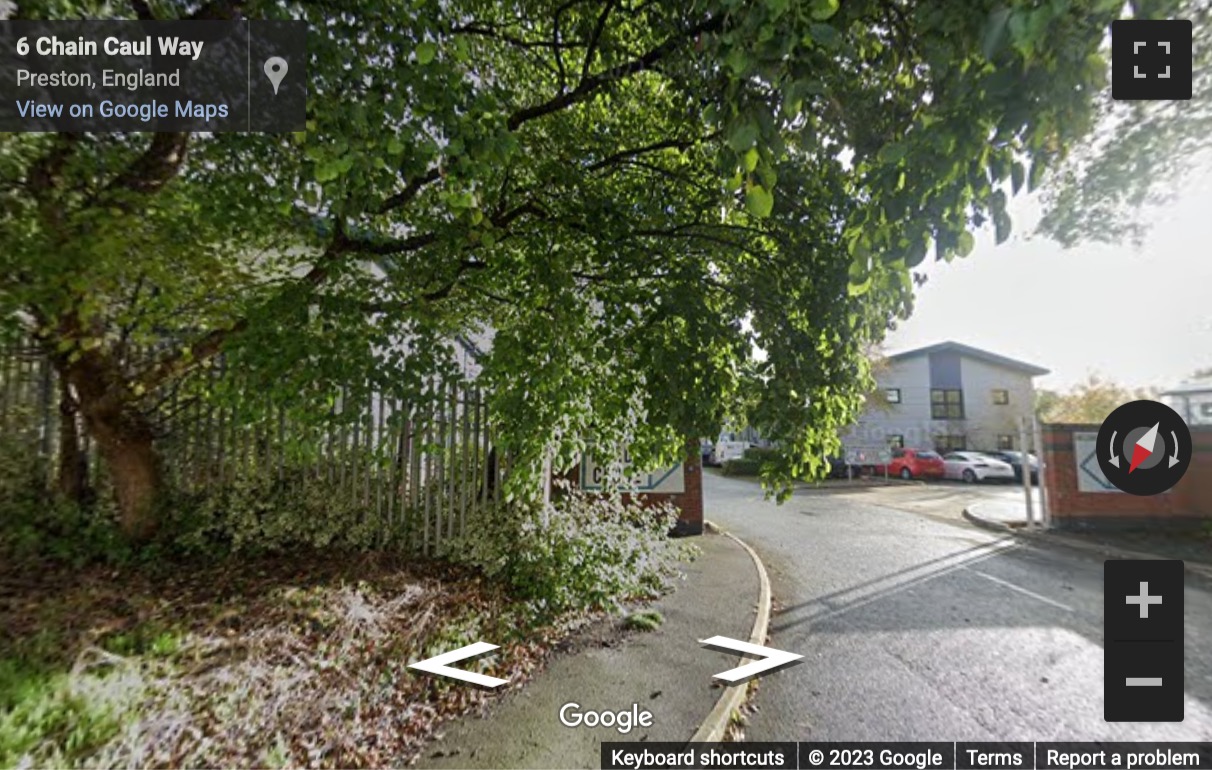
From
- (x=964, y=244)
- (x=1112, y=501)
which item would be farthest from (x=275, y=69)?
(x=1112, y=501)

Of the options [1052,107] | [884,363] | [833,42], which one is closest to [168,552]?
[833,42]

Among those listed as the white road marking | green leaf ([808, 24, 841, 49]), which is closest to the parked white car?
the white road marking

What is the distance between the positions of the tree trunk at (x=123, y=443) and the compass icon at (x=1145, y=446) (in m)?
6.56

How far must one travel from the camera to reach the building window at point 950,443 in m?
28.3

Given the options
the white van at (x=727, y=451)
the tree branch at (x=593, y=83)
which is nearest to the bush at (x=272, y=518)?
the tree branch at (x=593, y=83)

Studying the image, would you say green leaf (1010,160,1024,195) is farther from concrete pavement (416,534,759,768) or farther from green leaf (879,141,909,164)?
concrete pavement (416,534,759,768)

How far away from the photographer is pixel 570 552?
5031mm

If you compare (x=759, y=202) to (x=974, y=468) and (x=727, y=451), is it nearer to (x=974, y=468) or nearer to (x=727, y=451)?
(x=974, y=468)

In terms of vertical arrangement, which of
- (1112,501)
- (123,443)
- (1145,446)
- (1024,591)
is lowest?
(1024,591)

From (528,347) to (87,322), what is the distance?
10.0ft

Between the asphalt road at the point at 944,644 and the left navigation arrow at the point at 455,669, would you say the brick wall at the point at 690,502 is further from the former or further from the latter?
the left navigation arrow at the point at 455,669

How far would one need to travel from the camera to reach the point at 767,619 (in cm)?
524

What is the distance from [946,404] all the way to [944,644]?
95.9 feet

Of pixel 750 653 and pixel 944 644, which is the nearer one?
pixel 750 653
